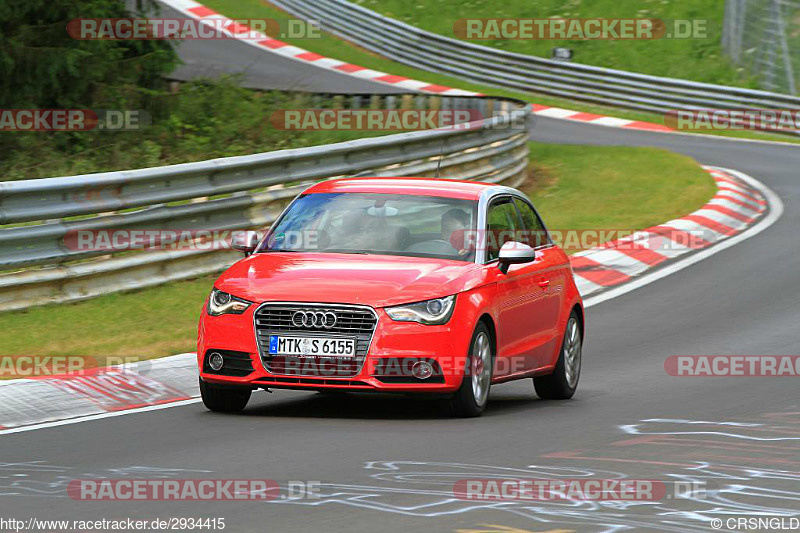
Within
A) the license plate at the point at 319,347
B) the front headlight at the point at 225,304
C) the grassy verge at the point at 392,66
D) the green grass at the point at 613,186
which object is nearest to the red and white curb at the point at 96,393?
the front headlight at the point at 225,304

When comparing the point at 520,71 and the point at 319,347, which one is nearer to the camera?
the point at 319,347

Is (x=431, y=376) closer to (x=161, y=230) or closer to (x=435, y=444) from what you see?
(x=435, y=444)

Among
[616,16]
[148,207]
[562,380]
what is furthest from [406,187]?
[616,16]

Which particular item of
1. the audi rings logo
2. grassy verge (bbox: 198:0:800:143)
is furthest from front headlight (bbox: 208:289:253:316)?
grassy verge (bbox: 198:0:800:143)

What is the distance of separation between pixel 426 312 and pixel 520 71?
3030 cm

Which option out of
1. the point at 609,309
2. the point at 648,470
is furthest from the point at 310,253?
the point at 609,309

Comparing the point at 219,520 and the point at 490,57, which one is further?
the point at 490,57

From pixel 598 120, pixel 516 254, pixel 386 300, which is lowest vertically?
pixel 386 300

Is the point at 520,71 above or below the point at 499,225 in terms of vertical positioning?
above

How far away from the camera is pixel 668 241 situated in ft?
62.1

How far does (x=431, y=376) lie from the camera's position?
9094 millimetres

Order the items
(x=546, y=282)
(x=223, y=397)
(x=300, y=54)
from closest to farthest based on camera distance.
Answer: (x=223, y=397) → (x=546, y=282) → (x=300, y=54)

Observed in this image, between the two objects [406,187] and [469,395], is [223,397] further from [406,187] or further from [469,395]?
[406,187]

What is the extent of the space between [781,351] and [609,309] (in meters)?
2.69
